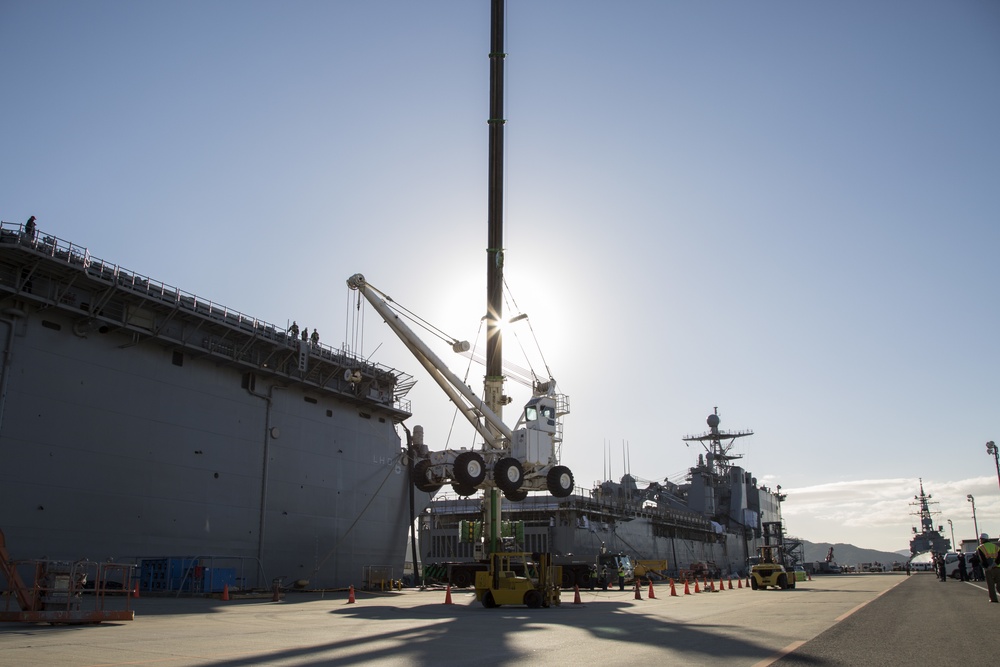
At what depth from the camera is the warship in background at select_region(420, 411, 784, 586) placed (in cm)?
5544

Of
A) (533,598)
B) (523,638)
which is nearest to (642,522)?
(533,598)

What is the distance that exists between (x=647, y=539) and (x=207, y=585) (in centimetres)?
4481

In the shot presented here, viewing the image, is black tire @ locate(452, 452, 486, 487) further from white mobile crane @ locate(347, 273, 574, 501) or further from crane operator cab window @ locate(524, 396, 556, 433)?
crane operator cab window @ locate(524, 396, 556, 433)

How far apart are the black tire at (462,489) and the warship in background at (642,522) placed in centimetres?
397

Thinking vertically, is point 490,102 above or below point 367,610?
above

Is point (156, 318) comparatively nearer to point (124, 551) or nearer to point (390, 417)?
point (124, 551)

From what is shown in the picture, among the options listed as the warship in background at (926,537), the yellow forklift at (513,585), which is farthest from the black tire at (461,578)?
the warship in background at (926,537)

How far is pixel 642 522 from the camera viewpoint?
217ft

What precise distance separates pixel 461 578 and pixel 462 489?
7623mm

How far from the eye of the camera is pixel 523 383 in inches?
1567

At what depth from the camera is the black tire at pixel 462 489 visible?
33344 millimetres

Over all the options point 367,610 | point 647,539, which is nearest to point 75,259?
point 367,610

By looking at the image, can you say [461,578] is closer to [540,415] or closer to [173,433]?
[540,415]

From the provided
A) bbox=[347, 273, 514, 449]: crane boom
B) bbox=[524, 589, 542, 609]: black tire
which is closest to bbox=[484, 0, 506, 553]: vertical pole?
bbox=[347, 273, 514, 449]: crane boom
